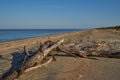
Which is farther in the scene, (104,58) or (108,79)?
(104,58)

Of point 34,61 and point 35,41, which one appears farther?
point 35,41

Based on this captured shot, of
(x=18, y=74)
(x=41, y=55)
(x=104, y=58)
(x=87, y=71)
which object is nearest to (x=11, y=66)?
(x=41, y=55)

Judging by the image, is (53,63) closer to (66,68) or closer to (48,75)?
(66,68)

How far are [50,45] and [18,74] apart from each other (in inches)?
96.0

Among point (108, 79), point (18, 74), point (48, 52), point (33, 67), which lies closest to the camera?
point (108, 79)

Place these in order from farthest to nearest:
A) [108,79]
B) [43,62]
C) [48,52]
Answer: [48,52] < [43,62] < [108,79]

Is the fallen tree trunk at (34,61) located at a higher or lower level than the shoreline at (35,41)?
higher

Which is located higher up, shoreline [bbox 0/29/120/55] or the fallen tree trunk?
the fallen tree trunk

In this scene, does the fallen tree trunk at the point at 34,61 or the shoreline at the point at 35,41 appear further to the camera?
the shoreline at the point at 35,41

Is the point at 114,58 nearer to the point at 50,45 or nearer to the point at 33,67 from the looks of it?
the point at 50,45

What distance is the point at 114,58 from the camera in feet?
27.5

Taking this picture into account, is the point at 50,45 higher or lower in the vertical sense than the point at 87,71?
higher

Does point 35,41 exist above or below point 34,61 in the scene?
below

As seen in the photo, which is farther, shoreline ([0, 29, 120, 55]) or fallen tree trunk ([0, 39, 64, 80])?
shoreline ([0, 29, 120, 55])
